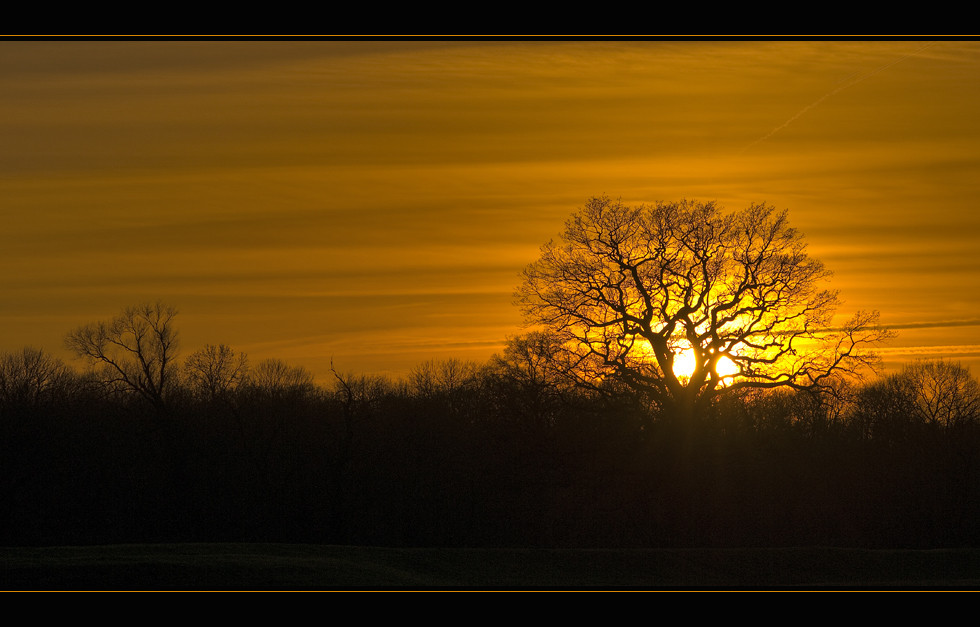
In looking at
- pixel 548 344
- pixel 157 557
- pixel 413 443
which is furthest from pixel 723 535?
pixel 157 557

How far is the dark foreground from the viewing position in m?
20.5

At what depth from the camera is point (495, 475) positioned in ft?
145

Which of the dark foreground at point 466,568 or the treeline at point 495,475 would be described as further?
the treeline at point 495,475

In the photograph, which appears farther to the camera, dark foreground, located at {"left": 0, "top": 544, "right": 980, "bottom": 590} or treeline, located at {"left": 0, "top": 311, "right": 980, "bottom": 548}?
treeline, located at {"left": 0, "top": 311, "right": 980, "bottom": 548}

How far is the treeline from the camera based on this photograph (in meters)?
40.9

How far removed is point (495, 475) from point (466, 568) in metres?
17.0

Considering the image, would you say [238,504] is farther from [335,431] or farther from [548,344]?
[548,344]

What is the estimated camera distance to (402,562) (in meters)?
26.6

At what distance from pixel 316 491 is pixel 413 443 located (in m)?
5.43

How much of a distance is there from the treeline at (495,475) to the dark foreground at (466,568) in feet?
26.0

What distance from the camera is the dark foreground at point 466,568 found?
2045cm

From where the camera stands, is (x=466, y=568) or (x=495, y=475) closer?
(x=466, y=568)

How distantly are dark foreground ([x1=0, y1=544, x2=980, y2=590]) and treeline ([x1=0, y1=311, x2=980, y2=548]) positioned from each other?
26.0 ft

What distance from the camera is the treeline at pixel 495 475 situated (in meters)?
40.9
